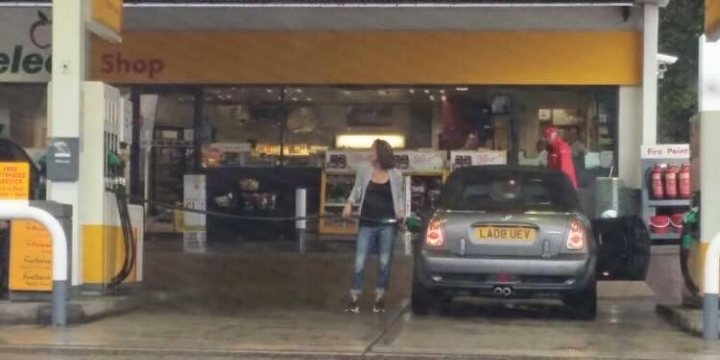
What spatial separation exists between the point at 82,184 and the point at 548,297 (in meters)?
4.36

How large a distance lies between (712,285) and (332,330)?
310 centimetres

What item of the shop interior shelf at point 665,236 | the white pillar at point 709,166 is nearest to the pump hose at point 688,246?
the white pillar at point 709,166

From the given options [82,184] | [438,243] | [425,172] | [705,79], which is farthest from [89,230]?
[425,172]

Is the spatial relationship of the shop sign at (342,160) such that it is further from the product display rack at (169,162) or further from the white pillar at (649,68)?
the white pillar at (649,68)

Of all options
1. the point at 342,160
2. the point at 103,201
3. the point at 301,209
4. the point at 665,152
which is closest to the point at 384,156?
the point at 103,201

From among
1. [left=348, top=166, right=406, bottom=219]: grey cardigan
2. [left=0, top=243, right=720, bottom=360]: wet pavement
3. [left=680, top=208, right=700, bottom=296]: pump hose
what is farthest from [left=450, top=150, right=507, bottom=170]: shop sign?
[left=680, top=208, right=700, bottom=296]: pump hose

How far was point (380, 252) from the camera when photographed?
1158 centimetres

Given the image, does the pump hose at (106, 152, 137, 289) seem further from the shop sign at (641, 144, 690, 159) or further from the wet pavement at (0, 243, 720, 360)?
the shop sign at (641, 144, 690, 159)

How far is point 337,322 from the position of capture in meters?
10.7

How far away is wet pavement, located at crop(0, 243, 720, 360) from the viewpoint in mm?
8836

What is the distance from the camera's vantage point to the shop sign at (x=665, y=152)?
17.9 m

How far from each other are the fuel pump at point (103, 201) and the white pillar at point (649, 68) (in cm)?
928

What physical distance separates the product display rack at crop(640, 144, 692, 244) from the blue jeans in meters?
7.50

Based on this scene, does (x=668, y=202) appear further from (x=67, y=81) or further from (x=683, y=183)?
(x=67, y=81)
